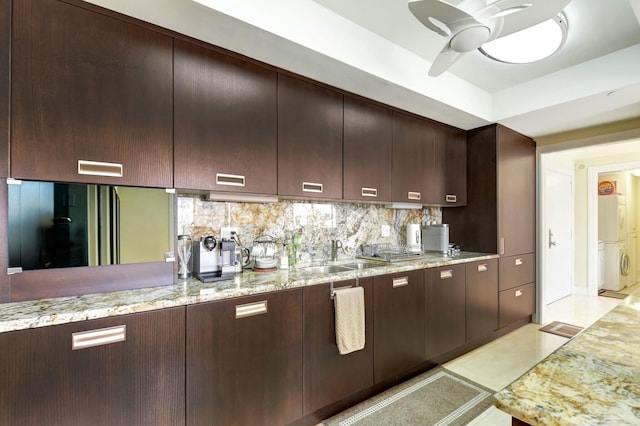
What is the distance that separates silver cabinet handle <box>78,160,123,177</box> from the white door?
4938 millimetres

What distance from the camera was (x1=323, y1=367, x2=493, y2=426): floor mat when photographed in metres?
1.89

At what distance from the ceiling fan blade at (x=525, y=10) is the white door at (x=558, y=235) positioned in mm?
3471

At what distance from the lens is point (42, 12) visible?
1.34 metres

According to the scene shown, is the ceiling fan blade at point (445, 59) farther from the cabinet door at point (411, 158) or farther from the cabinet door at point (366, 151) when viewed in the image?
the cabinet door at point (411, 158)

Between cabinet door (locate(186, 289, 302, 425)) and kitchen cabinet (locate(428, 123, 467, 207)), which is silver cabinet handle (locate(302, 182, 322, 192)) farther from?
kitchen cabinet (locate(428, 123, 467, 207))

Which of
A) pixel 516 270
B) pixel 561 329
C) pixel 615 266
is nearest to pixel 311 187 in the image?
pixel 516 270

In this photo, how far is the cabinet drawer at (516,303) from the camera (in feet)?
10.6

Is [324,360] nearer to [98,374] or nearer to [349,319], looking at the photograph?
[349,319]

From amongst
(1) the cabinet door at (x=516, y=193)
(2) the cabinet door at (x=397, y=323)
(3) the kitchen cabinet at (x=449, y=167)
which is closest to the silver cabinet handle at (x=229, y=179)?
(2) the cabinet door at (x=397, y=323)

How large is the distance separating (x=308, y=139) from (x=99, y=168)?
4.14 feet

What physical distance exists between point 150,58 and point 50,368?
4.93 ft

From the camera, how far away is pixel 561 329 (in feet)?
11.3

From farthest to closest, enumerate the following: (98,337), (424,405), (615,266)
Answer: (615,266) < (424,405) < (98,337)

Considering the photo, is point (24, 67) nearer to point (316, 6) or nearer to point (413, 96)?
point (316, 6)
